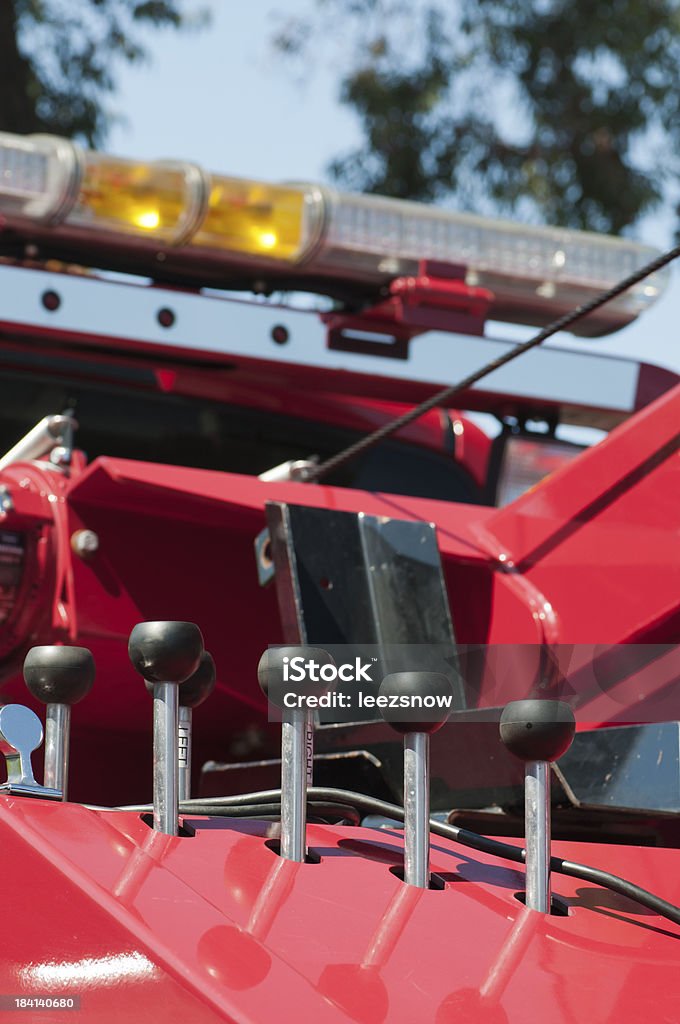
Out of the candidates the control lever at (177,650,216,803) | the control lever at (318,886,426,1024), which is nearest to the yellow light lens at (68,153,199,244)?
the control lever at (177,650,216,803)

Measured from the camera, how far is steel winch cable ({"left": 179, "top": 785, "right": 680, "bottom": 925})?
63.7 inches

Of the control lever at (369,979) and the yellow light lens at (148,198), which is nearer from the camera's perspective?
the control lever at (369,979)

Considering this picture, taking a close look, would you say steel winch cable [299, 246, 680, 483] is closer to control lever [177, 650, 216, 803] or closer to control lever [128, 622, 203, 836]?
control lever [177, 650, 216, 803]

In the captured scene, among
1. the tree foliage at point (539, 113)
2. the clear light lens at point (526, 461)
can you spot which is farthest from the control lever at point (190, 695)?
the tree foliage at point (539, 113)

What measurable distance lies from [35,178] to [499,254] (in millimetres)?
1086

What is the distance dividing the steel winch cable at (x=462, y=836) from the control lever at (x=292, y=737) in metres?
0.18

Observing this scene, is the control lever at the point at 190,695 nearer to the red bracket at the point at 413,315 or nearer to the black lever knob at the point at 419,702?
the black lever knob at the point at 419,702

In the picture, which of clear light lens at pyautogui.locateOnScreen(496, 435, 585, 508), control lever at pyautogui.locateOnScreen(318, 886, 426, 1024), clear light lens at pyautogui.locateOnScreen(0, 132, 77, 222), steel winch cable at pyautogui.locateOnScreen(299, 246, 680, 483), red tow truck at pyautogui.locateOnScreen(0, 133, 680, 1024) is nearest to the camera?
control lever at pyautogui.locateOnScreen(318, 886, 426, 1024)

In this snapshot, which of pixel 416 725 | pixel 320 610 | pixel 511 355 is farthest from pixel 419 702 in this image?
pixel 511 355

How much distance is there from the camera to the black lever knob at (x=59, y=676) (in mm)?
1574

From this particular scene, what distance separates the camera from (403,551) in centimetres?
236

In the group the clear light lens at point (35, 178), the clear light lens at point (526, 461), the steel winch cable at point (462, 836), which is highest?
the clear light lens at point (35, 178)

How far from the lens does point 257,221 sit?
3.32 metres

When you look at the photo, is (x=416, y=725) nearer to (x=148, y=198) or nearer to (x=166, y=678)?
(x=166, y=678)
